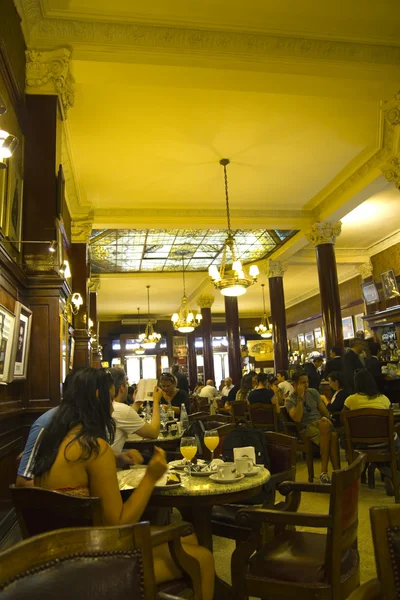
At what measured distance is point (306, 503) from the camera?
15.3 feet

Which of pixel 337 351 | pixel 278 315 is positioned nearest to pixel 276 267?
pixel 278 315

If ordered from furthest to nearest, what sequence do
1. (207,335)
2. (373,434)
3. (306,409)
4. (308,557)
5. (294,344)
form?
(294,344), (207,335), (306,409), (373,434), (308,557)

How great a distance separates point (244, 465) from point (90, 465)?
111 centimetres

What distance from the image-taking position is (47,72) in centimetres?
450

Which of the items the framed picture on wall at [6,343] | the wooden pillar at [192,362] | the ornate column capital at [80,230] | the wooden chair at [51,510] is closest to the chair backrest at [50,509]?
the wooden chair at [51,510]

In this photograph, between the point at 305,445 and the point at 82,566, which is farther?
the point at 305,445

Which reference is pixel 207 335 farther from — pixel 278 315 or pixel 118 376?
pixel 118 376

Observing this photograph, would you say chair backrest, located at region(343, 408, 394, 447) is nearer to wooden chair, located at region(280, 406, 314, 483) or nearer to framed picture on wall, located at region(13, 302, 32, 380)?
wooden chair, located at region(280, 406, 314, 483)

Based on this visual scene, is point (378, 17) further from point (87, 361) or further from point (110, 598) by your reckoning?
point (87, 361)

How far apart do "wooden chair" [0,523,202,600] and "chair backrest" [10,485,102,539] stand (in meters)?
0.71

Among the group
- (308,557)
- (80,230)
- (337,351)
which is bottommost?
(308,557)

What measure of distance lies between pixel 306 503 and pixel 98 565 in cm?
410

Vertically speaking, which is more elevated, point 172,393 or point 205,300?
point 205,300

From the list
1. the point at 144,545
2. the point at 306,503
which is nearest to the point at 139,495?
the point at 144,545
